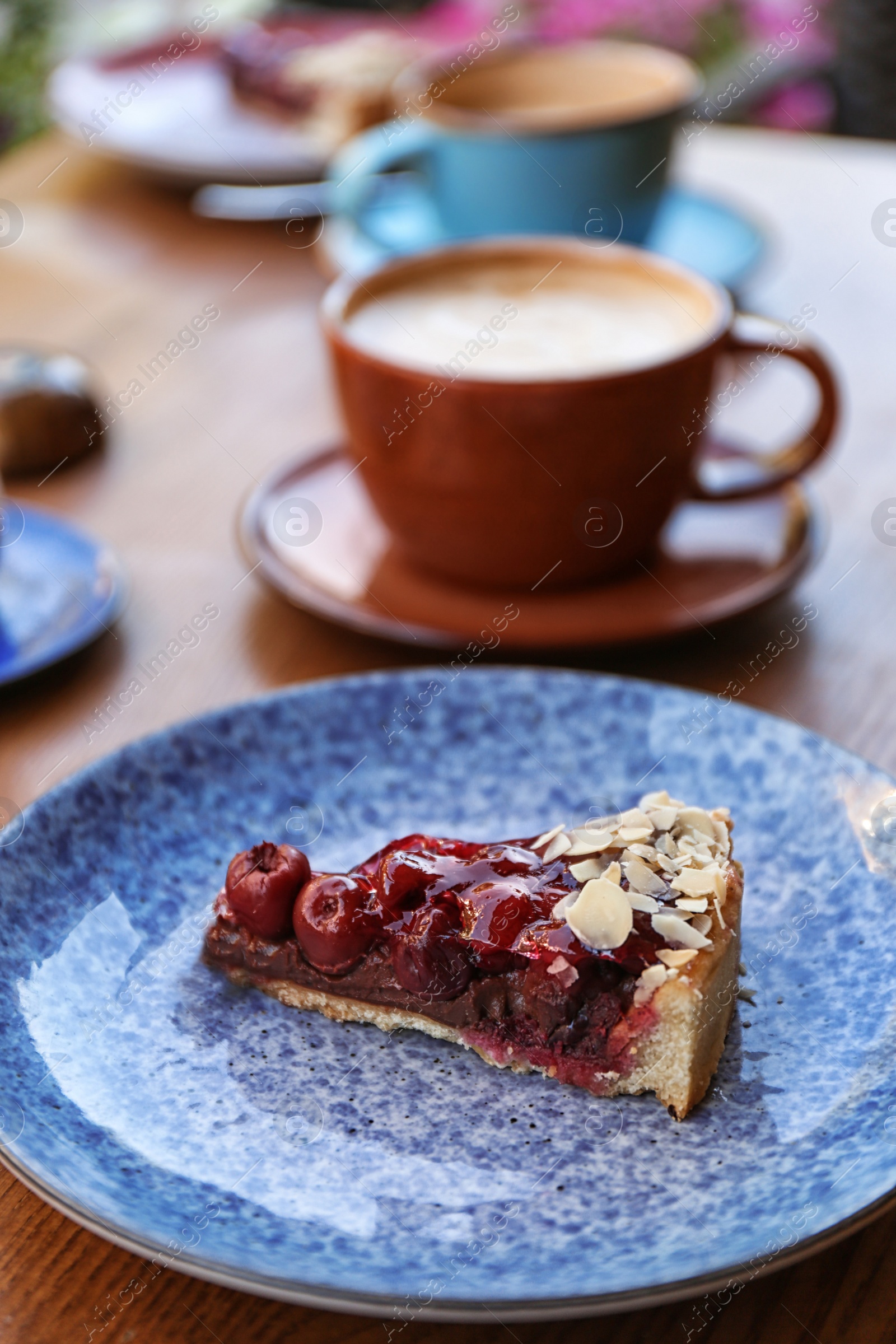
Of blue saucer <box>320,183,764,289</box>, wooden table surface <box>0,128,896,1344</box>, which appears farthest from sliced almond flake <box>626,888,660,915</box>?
blue saucer <box>320,183,764,289</box>

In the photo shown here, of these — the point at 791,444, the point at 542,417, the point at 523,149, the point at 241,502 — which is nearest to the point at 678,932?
the point at 542,417

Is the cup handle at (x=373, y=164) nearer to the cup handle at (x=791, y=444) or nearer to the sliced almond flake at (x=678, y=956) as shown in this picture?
the cup handle at (x=791, y=444)

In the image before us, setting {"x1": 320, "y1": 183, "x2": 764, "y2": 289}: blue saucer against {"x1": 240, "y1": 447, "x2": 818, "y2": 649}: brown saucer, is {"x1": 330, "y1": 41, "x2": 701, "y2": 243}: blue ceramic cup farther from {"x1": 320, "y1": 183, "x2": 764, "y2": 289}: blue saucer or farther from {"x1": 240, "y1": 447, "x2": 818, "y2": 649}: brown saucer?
{"x1": 240, "y1": 447, "x2": 818, "y2": 649}: brown saucer

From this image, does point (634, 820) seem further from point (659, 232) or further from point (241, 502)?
point (659, 232)

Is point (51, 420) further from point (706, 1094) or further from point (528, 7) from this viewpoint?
point (528, 7)

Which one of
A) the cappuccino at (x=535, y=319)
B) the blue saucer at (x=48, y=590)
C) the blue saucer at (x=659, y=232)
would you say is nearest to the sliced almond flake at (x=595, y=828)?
the cappuccino at (x=535, y=319)

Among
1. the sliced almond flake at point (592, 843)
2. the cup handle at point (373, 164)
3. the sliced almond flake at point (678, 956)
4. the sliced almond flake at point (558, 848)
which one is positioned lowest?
the sliced almond flake at point (678, 956)

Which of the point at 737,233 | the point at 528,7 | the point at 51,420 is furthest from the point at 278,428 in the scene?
the point at 528,7
